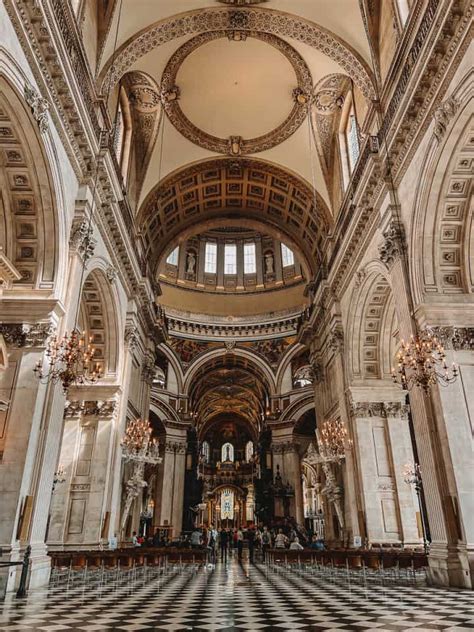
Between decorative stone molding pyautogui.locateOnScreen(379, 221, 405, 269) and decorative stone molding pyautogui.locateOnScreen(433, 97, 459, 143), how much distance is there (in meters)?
2.31

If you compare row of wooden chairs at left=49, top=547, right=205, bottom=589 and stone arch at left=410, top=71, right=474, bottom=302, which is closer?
stone arch at left=410, top=71, right=474, bottom=302

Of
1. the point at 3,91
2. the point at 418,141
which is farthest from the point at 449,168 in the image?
the point at 3,91

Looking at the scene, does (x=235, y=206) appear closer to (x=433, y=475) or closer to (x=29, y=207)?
(x=29, y=207)

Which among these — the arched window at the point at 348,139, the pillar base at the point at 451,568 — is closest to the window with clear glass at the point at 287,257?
the arched window at the point at 348,139

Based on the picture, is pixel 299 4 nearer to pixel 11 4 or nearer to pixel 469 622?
pixel 11 4

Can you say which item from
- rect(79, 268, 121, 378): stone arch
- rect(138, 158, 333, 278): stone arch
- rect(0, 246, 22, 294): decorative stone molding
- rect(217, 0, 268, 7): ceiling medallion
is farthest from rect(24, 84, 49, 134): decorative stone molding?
rect(138, 158, 333, 278): stone arch

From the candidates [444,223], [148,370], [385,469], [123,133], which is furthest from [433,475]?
[123,133]

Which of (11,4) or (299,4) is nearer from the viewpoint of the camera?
(11,4)

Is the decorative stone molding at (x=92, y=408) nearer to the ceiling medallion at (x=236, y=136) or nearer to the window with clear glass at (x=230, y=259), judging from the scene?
the ceiling medallion at (x=236, y=136)

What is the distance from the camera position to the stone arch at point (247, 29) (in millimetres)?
13297

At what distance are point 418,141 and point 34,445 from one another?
10173 millimetres

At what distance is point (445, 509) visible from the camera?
880 cm

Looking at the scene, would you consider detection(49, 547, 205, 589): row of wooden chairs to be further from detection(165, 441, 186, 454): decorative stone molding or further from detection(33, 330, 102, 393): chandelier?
detection(165, 441, 186, 454): decorative stone molding

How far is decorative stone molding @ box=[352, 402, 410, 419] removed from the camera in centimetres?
1575
